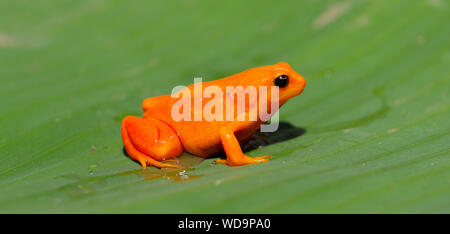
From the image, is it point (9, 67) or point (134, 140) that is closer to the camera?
point (134, 140)

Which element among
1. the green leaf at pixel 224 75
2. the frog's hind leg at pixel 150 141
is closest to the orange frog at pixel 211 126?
the frog's hind leg at pixel 150 141

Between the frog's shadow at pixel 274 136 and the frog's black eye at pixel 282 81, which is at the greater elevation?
the frog's black eye at pixel 282 81

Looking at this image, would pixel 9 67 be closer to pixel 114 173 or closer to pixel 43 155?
pixel 43 155

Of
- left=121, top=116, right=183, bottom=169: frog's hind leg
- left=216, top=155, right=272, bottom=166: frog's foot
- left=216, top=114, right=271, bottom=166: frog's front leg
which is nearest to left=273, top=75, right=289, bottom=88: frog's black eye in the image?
left=216, top=114, right=271, bottom=166: frog's front leg

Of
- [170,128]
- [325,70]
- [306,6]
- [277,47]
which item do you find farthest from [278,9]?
[170,128]

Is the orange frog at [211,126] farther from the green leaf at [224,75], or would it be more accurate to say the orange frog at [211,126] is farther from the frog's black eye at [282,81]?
the green leaf at [224,75]

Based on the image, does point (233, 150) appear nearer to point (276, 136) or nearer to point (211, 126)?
point (211, 126)

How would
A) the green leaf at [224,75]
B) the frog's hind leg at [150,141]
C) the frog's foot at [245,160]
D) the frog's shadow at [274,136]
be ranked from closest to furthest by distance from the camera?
the green leaf at [224,75]
the frog's foot at [245,160]
the frog's hind leg at [150,141]
the frog's shadow at [274,136]
